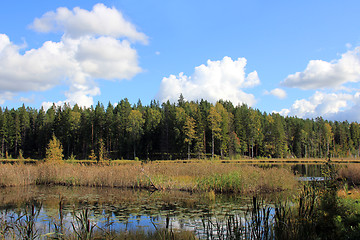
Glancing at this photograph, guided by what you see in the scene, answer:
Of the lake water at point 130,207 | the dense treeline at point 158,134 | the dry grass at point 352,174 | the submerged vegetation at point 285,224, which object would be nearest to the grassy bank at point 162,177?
the lake water at point 130,207

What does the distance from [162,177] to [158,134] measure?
6219 centimetres

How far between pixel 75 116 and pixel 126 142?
934 inches

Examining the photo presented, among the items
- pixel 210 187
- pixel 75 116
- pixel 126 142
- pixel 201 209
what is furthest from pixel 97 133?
pixel 201 209

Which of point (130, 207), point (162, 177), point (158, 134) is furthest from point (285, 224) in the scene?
point (158, 134)

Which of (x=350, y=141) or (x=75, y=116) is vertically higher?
(x=75, y=116)

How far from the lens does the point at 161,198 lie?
17.4m

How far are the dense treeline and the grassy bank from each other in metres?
45.1

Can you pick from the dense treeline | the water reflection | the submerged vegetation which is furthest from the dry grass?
the dense treeline

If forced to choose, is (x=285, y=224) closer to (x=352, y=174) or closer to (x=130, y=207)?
(x=130, y=207)

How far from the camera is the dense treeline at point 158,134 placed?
74.9m

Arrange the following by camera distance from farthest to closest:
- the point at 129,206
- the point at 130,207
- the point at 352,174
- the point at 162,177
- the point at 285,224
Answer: the point at 352,174 < the point at 162,177 < the point at 129,206 < the point at 130,207 < the point at 285,224

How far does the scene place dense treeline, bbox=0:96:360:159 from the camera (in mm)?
74875

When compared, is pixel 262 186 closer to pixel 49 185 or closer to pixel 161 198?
pixel 161 198

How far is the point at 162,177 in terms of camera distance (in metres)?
22.0
